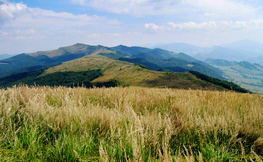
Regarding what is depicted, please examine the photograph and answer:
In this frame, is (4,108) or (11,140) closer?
(11,140)

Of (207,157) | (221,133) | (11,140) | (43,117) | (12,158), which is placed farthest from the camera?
(43,117)

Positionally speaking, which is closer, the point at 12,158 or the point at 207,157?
the point at 12,158

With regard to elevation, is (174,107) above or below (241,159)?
above

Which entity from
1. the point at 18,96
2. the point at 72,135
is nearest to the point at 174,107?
the point at 72,135

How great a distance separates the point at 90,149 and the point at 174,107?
2175 mm

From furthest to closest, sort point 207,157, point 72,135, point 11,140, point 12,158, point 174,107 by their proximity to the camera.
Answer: point 174,107 → point 72,135 → point 11,140 → point 207,157 → point 12,158

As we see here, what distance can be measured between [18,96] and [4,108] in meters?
0.98

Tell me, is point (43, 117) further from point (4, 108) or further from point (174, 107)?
point (174, 107)

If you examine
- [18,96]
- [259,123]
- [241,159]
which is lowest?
[241,159]

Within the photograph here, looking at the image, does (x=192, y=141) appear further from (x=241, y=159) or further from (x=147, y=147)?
(x=147, y=147)

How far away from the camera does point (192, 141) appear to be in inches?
85.3

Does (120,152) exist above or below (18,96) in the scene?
below

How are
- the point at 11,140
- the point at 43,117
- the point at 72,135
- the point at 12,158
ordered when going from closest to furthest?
the point at 12,158
the point at 11,140
the point at 72,135
the point at 43,117

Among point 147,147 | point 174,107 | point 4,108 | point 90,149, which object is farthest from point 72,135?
point 174,107
